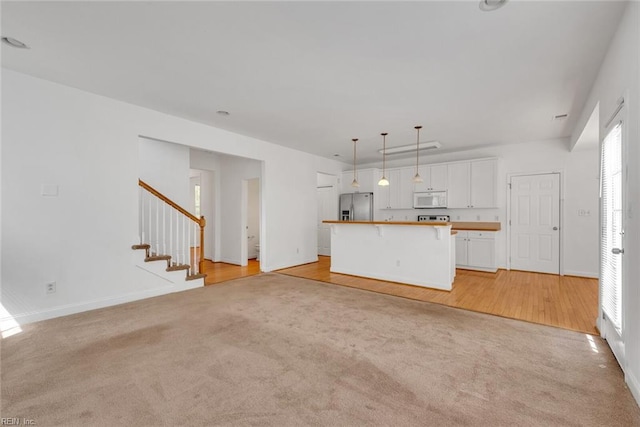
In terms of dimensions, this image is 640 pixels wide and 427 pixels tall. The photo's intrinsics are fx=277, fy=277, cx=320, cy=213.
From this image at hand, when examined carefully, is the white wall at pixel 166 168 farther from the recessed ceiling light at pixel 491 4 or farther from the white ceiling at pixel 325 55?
the recessed ceiling light at pixel 491 4

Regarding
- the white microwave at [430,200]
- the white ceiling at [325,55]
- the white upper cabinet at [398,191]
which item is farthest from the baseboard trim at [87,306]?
the white microwave at [430,200]

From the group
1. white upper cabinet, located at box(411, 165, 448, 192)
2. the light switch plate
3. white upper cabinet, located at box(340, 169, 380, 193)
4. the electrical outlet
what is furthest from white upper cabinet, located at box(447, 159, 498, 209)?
the electrical outlet

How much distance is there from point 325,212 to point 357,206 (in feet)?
3.39

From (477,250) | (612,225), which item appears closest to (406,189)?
(477,250)

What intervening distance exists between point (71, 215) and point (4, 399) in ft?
7.16

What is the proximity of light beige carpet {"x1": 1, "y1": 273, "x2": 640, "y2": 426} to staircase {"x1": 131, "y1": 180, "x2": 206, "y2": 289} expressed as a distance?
3.07ft

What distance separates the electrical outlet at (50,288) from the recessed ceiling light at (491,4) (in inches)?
197

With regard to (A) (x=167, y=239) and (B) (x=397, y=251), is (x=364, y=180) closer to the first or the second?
(B) (x=397, y=251)

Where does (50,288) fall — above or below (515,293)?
above

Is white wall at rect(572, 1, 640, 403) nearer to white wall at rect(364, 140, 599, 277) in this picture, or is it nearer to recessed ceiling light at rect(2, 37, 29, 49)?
white wall at rect(364, 140, 599, 277)

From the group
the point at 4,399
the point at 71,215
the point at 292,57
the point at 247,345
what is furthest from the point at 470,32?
the point at 71,215

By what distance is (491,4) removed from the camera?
1.96 meters

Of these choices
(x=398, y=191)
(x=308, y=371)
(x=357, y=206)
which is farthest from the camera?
(x=357, y=206)

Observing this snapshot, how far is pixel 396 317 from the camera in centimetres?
322
